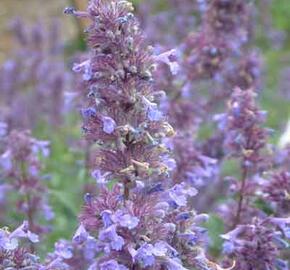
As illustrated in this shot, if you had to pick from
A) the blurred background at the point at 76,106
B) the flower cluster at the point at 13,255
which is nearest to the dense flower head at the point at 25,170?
the blurred background at the point at 76,106

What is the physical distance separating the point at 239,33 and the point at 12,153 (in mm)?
1174

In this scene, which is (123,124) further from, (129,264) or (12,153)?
(12,153)

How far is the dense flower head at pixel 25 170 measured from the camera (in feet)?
9.72

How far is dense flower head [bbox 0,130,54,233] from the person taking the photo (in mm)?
2963

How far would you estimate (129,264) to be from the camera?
189 centimetres

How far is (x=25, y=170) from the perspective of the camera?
3168 millimetres

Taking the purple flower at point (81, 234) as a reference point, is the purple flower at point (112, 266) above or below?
below

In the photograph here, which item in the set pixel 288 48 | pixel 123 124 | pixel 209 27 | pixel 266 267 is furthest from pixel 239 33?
pixel 288 48

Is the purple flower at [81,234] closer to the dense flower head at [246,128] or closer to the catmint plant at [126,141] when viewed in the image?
the catmint plant at [126,141]

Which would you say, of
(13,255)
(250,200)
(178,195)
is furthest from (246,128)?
(13,255)

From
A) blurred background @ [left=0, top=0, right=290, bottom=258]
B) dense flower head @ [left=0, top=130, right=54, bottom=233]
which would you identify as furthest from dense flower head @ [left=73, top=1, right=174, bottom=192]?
blurred background @ [left=0, top=0, right=290, bottom=258]

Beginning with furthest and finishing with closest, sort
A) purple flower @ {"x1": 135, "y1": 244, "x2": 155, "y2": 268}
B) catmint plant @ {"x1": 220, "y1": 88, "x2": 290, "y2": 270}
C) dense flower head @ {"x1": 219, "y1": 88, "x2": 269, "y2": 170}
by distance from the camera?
dense flower head @ {"x1": 219, "y1": 88, "x2": 269, "y2": 170} → catmint plant @ {"x1": 220, "y1": 88, "x2": 290, "y2": 270} → purple flower @ {"x1": 135, "y1": 244, "x2": 155, "y2": 268}

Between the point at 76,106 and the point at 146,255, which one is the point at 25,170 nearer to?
the point at 76,106

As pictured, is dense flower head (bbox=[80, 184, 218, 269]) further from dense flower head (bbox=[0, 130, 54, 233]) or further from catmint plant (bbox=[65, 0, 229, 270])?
dense flower head (bbox=[0, 130, 54, 233])
